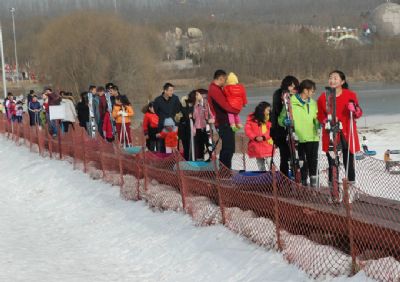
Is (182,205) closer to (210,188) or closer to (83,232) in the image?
(210,188)

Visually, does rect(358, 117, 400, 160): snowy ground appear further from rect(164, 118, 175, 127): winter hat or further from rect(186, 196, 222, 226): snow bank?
rect(186, 196, 222, 226): snow bank

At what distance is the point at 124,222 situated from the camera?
1102 centimetres

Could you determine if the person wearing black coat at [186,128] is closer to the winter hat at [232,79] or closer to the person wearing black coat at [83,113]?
the winter hat at [232,79]

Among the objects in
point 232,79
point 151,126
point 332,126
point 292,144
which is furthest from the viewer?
point 151,126

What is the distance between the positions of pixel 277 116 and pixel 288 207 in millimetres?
1860

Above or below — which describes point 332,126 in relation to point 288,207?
above

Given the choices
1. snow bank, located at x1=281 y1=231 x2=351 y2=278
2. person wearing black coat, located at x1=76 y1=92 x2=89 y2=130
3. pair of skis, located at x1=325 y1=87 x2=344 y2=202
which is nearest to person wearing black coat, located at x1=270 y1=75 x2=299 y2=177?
pair of skis, located at x1=325 y1=87 x2=344 y2=202

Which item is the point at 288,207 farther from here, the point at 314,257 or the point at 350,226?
the point at 350,226

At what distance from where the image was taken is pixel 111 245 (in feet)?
33.1

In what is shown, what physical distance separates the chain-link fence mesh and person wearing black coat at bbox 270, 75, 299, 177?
357 millimetres

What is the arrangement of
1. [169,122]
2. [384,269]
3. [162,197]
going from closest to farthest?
[384,269] < [162,197] < [169,122]

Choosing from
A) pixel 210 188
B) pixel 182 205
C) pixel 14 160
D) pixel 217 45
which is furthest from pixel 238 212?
pixel 217 45

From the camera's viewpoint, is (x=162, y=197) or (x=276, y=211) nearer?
(x=276, y=211)

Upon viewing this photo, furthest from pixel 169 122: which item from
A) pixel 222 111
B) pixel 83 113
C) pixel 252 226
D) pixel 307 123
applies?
pixel 83 113
